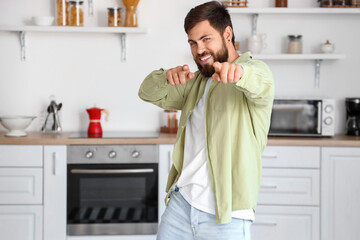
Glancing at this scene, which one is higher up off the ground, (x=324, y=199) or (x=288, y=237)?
(x=324, y=199)

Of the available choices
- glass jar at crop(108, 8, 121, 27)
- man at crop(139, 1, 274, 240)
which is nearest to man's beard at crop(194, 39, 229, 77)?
man at crop(139, 1, 274, 240)

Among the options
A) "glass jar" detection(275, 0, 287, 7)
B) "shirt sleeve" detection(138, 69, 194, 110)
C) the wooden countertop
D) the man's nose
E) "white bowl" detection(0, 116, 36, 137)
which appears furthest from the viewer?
"glass jar" detection(275, 0, 287, 7)

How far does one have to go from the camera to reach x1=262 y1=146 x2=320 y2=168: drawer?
11.4ft

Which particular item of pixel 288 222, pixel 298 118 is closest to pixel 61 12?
pixel 298 118

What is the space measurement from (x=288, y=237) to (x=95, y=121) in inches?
59.9

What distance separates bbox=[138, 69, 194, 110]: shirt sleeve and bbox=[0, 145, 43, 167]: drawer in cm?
163

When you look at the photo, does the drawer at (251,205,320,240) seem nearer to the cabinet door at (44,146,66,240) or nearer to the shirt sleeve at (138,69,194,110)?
the cabinet door at (44,146,66,240)

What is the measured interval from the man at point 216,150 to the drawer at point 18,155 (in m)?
1.76

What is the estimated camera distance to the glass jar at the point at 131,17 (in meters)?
3.83

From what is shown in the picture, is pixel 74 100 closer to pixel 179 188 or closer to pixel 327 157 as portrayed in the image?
pixel 327 157

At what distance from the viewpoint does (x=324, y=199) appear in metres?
3.48

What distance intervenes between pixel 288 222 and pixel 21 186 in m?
1.73

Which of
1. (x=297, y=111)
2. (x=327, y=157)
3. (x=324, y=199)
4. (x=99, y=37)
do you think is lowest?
(x=324, y=199)

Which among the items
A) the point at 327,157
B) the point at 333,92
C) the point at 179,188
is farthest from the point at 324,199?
the point at 179,188
